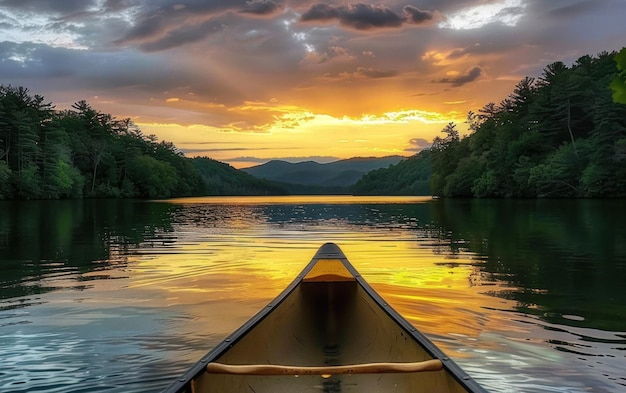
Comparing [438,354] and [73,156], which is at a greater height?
[73,156]

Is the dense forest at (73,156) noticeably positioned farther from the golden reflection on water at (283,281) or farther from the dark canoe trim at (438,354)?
the dark canoe trim at (438,354)

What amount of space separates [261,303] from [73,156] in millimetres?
110802

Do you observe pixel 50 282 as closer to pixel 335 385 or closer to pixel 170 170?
pixel 335 385

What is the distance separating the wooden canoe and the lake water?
1305 mm

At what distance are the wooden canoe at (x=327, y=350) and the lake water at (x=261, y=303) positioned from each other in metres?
1.30

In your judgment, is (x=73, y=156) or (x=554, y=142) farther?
(x=73, y=156)

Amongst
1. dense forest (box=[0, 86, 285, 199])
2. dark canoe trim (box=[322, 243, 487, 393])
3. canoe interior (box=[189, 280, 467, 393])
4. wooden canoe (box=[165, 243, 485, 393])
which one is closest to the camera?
dark canoe trim (box=[322, 243, 487, 393])

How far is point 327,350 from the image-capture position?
24.5ft

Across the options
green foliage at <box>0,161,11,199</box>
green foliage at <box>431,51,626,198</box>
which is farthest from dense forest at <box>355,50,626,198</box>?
green foliage at <box>0,161,11,199</box>

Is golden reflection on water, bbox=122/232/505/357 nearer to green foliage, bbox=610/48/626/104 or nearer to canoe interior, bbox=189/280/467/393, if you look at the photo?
canoe interior, bbox=189/280/467/393

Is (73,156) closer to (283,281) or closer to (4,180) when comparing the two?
(4,180)

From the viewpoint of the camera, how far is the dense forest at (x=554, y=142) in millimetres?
73062

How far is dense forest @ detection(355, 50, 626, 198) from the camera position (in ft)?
240

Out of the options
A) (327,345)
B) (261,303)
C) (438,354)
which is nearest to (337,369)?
(438,354)
